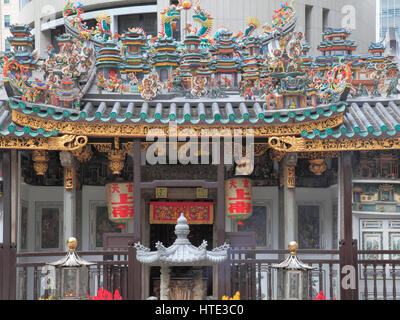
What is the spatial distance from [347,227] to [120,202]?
15.6 ft

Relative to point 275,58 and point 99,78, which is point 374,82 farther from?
point 99,78

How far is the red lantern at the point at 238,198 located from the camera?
53.1ft

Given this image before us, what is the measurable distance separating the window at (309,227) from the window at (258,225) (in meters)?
0.78

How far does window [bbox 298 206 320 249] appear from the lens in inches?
669

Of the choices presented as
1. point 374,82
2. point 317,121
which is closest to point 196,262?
point 317,121


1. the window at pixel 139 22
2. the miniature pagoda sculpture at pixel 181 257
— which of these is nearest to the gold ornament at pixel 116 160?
the miniature pagoda sculpture at pixel 181 257

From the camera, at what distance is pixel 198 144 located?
1561 cm

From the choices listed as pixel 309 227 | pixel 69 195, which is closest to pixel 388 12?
pixel 309 227

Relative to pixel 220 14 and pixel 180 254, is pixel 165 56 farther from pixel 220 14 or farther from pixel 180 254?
pixel 220 14

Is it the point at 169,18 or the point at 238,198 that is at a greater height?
the point at 169,18

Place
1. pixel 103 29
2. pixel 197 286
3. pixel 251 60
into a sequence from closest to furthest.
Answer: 1. pixel 197 286
2. pixel 251 60
3. pixel 103 29

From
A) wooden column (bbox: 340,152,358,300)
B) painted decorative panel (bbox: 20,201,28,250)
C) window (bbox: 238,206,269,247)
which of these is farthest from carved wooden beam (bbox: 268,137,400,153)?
painted decorative panel (bbox: 20,201,28,250)

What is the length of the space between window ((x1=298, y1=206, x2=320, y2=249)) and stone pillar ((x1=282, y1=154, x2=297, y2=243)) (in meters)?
1.43

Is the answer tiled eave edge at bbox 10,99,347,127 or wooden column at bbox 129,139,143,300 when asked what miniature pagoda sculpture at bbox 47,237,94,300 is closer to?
wooden column at bbox 129,139,143,300
